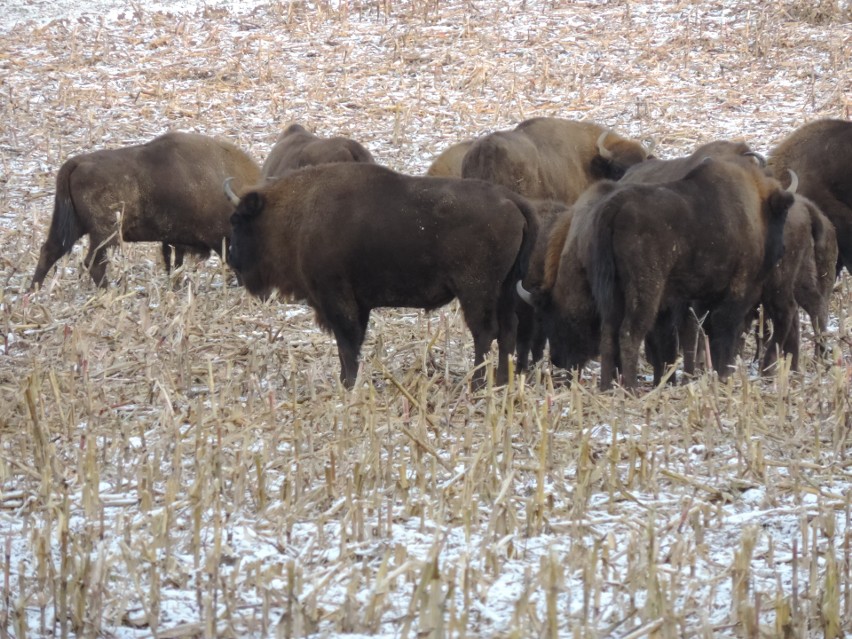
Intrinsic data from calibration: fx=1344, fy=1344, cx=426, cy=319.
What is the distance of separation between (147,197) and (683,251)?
21.1 ft

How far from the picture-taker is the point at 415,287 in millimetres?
9117

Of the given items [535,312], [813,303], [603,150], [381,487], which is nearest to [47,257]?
[535,312]

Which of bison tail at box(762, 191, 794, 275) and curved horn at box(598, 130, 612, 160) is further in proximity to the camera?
curved horn at box(598, 130, 612, 160)

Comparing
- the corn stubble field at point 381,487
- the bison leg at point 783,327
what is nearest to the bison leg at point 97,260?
the corn stubble field at point 381,487

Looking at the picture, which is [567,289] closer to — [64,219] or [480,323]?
[480,323]

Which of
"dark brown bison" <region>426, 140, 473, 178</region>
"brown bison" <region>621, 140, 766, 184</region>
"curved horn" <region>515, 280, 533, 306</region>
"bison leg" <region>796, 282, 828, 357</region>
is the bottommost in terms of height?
"bison leg" <region>796, 282, 828, 357</region>

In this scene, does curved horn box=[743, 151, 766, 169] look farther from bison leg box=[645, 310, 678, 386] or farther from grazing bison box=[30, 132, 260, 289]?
grazing bison box=[30, 132, 260, 289]

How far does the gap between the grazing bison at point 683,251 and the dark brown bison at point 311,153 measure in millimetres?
4999

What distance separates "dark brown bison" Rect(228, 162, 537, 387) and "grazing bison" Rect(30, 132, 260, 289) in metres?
3.72

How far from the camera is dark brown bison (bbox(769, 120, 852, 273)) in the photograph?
1190 cm

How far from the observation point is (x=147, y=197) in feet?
43.4

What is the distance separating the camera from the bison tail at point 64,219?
501 inches

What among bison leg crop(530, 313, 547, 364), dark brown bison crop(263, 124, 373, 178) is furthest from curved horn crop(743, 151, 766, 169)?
dark brown bison crop(263, 124, 373, 178)

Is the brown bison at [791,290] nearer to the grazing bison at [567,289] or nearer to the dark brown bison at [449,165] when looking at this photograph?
the grazing bison at [567,289]
